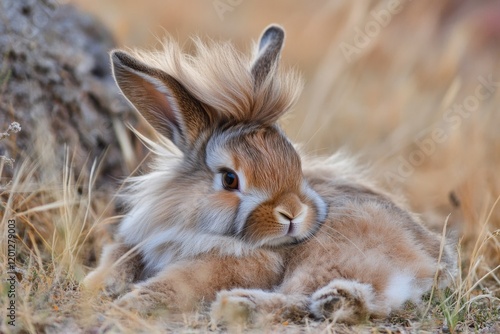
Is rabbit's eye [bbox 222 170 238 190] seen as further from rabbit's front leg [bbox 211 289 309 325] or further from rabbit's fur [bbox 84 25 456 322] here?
rabbit's front leg [bbox 211 289 309 325]

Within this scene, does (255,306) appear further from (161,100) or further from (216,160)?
(161,100)

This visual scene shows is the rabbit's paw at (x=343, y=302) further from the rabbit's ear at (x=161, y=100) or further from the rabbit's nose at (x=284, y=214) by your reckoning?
the rabbit's ear at (x=161, y=100)

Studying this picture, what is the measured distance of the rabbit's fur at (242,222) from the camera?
4227 millimetres

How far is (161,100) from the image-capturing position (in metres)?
4.71

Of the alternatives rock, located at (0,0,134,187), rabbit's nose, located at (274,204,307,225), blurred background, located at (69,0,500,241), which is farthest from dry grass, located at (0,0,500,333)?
rabbit's nose, located at (274,204,307,225)

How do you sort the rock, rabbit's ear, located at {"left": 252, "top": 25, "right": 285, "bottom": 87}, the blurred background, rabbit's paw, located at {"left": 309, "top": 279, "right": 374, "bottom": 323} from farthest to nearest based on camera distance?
the blurred background → the rock → rabbit's ear, located at {"left": 252, "top": 25, "right": 285, "bottom": 87} → rabbit's paw, located at {"left": 309, "top": 279, "right": 374, "bottom": 323}

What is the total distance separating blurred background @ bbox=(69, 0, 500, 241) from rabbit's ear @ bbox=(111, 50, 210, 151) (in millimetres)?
1079

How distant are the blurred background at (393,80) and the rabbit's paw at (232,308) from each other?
2.07 meters

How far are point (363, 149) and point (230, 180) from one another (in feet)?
11.6

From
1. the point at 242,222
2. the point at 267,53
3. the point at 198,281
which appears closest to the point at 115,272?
the point at 198,281

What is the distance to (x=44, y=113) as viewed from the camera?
249 inches

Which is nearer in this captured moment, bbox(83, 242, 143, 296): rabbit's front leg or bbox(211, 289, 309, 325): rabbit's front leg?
bbox(211, 289, 309, 325): rabbit's front leg

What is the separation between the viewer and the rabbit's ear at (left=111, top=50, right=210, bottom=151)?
176 inches

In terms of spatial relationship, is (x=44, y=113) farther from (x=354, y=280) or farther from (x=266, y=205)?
(x=354, y=280)
